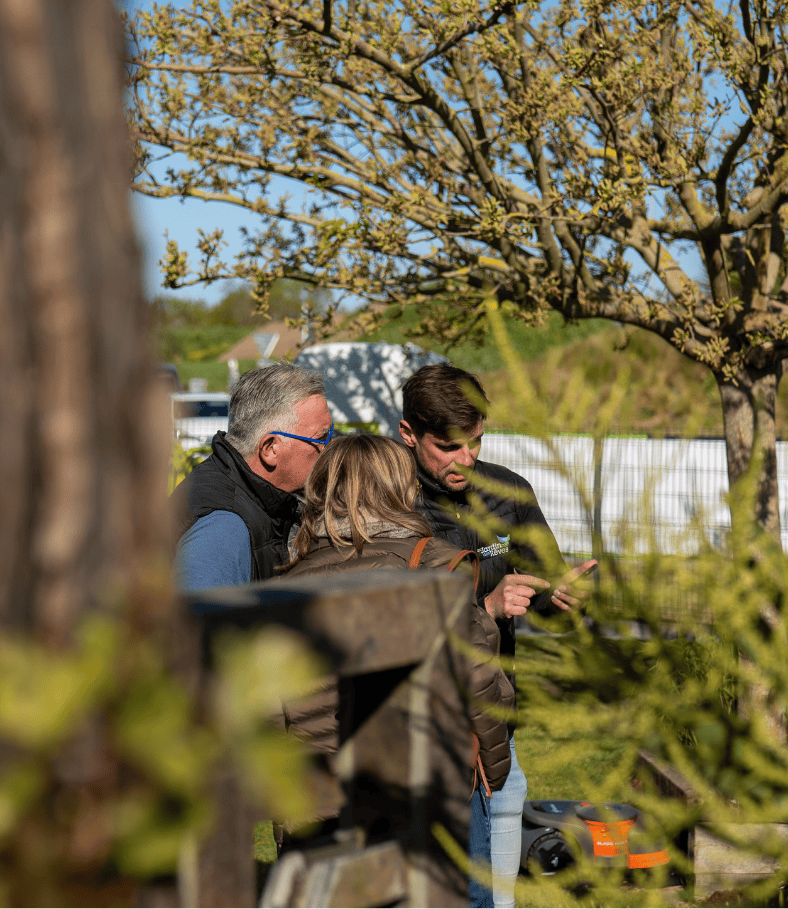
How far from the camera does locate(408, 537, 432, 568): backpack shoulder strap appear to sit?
6.70ft

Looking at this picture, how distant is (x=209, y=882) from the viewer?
746mm

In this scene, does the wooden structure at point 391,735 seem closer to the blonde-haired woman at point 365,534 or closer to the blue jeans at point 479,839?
the blonde-haired woman at point 365,534

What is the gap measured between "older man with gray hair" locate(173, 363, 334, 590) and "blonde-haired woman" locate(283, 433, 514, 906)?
231mm

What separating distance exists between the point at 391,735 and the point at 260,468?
65.2 inches

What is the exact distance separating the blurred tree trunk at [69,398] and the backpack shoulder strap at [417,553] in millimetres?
1597

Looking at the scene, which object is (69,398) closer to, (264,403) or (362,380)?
(264,403)

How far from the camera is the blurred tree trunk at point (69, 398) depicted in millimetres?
407

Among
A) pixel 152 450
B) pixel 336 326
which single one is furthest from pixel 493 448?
pixel 152 450

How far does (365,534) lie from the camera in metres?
2.14

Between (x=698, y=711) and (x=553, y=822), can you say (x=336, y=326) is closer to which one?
(x=553, y=822)

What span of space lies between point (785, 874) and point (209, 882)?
76 cm

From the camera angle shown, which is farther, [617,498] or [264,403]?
[264,403]

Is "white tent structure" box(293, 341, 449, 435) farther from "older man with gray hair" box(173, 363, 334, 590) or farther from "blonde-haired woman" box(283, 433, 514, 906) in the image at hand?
"blonde-haired woman" box(283, 433, 514, 906)

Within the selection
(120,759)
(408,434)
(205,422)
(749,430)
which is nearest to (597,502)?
(120,759)
